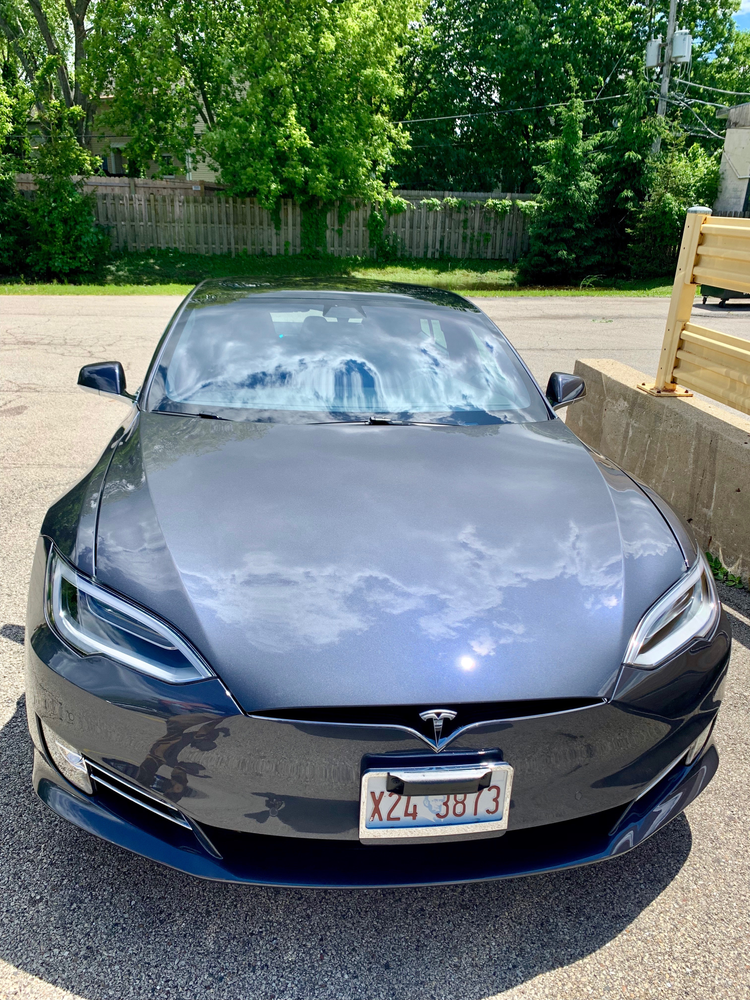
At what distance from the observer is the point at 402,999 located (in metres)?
1.73

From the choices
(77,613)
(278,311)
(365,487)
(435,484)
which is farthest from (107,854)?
(278,311)

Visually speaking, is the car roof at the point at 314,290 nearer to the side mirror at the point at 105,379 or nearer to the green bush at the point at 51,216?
the side mirror at the point at 105,379

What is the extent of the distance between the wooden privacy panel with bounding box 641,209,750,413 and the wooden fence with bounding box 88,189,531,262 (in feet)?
67.4

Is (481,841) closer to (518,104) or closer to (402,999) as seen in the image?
(402,999)

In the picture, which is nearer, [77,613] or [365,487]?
[77,613]

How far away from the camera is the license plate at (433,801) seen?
5.38ft

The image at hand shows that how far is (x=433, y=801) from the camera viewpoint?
65.3 inches

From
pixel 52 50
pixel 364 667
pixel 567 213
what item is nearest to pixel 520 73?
pixel 567 213

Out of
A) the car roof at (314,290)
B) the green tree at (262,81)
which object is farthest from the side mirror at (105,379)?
the green tree at (262,81)

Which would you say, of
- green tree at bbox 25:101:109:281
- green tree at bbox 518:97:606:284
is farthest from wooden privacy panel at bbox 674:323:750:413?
green tree at bbox 518:97:606:284

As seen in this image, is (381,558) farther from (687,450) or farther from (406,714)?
(687,450)

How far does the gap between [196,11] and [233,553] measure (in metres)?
23.4

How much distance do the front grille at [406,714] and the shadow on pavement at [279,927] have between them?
0.35 m

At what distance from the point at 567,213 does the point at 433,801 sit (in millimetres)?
22783
